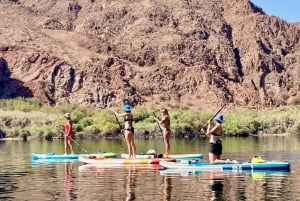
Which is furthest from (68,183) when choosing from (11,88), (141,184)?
(11,88)

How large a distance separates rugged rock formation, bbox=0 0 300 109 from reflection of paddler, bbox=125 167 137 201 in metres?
105

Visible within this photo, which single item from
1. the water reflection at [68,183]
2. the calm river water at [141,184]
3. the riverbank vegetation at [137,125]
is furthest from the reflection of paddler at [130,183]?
the riverbank vegetation at [137,125]

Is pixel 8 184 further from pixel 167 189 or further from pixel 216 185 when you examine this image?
pixel 216 185

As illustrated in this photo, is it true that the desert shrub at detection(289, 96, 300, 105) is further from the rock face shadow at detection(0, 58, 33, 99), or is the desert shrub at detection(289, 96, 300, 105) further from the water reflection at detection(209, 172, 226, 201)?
the water reflection at detection(209, 172, 226, 201)

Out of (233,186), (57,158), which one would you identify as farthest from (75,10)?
(233,186)

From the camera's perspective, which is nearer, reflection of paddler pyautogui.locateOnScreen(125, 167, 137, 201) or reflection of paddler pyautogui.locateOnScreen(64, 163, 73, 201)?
reflection of paddler pyautogui.locateOnScreen(125, 167, 137, 201)

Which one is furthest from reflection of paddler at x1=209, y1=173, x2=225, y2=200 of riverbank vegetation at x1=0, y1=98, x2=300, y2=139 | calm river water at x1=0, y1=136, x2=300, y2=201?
riverbank vegetation at x1=0, y1=98, x2=300, y2=139

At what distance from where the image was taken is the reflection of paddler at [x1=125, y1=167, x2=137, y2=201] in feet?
61.3

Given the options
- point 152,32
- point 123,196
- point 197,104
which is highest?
point 152,32

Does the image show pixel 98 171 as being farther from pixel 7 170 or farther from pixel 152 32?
pixel 152 32

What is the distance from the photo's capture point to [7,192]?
20.0 m

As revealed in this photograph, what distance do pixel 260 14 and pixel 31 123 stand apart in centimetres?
10522

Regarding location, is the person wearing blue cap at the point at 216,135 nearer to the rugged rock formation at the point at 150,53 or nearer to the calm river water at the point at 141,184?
the calm river water at the point at 141,184

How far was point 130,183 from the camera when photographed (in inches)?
854
